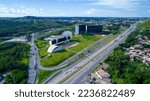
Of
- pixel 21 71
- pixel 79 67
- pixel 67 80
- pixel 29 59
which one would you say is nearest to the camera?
pixel 67 80

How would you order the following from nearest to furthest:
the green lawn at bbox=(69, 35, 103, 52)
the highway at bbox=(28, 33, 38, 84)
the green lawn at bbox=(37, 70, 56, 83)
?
the highway at bbox=(28, 33, 38, 84), the green lawn at bbox=(37, 70, 56, 83), the green lawn at bbox=(69, 35, 103, 52)

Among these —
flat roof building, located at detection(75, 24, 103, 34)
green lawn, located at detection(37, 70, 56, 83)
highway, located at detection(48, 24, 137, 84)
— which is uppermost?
flat roof building, located at detection(75, 24, 103, 34)

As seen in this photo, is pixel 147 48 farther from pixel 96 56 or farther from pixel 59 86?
pixel 59 86

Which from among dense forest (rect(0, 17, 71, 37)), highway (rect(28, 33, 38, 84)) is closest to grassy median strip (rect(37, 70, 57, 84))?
highway (rect(28, 33, 38, 84))

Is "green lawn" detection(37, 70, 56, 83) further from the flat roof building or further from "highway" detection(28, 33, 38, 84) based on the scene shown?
the flat roof building

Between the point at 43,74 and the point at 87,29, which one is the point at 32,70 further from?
the point at 87,29

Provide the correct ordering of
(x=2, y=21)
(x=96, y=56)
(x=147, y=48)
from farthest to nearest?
(x=2, y=21) → (x=147, y=48) → (x=96, y=56)

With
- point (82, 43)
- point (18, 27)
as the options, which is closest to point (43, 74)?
point (82, 43)

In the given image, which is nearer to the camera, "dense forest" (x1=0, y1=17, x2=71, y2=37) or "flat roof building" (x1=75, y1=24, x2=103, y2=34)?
"dense forest" (x1=0, y1=17, x2=71, y2=37)

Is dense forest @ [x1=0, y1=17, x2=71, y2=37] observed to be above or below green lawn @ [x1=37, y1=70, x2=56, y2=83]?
above

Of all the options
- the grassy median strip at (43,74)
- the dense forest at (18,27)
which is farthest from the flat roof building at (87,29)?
the grassy median strip at (43,74)

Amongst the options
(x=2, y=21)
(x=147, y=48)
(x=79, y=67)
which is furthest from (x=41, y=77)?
(x=2, y=21)
